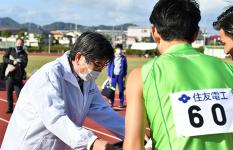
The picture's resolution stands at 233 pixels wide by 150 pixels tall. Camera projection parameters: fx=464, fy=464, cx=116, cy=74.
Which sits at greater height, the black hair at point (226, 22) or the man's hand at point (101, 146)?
the black hair at point (226, 22)

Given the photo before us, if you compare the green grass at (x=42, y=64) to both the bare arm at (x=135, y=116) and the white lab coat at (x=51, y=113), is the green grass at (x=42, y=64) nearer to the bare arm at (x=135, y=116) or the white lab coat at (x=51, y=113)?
the white lab coat at (x=51, y=113)

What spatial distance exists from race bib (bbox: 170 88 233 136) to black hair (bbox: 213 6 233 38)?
105cm

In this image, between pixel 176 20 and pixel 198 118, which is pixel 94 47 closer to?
pixel 176 20

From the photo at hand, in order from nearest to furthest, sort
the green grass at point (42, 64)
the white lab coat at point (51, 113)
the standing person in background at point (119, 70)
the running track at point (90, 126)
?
the white lab coat at point (51, 113) → the running track at point (90, 126) → the standing person in background at point (119, 70) → the green grass at point (42, 64)

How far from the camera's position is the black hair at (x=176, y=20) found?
217cm

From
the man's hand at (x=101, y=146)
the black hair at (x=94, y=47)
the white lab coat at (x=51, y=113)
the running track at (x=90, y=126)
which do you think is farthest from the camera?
the running track at (x=90, y=126)

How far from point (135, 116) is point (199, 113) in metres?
0.29

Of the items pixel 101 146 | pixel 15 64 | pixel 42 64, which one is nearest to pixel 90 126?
pixel 15 64

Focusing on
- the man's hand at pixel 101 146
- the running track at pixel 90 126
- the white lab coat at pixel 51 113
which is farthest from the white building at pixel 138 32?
the man's hand at pixel 101 146

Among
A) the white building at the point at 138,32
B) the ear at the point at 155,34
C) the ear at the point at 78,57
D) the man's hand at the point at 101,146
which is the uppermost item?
the ear at the point at 155,34

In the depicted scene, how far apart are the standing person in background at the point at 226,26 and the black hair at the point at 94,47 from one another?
2.55 ft

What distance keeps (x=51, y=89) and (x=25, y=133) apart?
1.17 ft

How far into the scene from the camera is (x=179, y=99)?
2.08 metres

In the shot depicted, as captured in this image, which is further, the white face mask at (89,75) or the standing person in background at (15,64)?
the standing person in background at (15,64)
